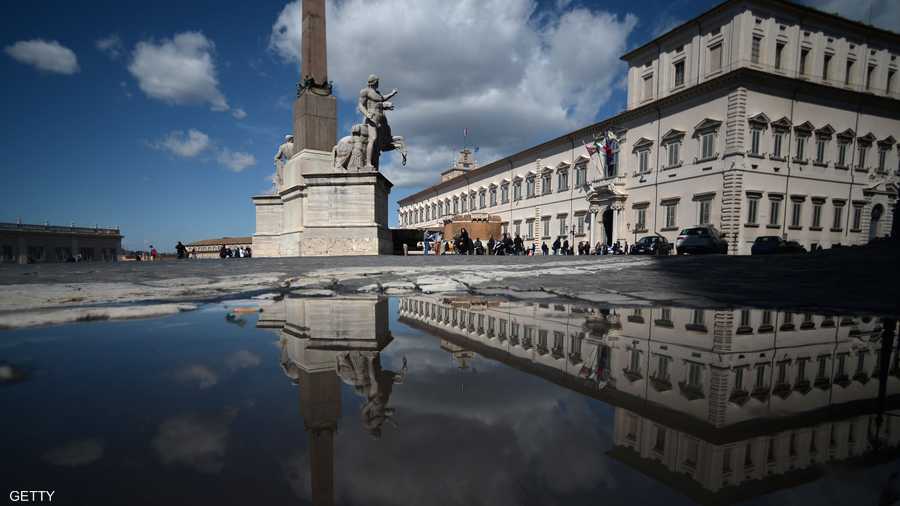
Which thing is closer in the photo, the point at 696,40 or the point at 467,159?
the point at 696,40

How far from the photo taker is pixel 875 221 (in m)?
23.6

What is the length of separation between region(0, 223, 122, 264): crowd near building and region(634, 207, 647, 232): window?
50.3 meters

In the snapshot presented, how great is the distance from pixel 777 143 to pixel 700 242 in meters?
9.43

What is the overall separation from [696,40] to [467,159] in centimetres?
4107

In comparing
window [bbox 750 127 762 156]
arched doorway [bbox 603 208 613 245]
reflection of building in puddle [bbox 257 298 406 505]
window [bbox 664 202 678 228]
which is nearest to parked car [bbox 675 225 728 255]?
window [bbox 664 202 678 228]

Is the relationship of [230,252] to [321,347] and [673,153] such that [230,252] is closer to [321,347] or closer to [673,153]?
[321,347]

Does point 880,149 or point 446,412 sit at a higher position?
point 880,149

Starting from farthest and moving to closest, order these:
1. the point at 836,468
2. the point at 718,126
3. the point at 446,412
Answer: the point at 718,126, the point at 446,412, the point at 836,468

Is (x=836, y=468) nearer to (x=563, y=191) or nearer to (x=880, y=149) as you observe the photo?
(x=563, y=191)

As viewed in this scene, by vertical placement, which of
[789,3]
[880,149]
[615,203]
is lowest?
[615,203]

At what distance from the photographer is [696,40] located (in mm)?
23969

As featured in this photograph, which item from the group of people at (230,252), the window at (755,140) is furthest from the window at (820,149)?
the group of people at (230,252)

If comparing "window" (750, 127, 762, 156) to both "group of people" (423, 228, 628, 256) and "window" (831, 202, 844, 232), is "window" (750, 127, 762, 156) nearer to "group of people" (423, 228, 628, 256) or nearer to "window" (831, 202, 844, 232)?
"window" (831, 202, 844, 232)

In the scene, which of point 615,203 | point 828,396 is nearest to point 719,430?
point 828,396
